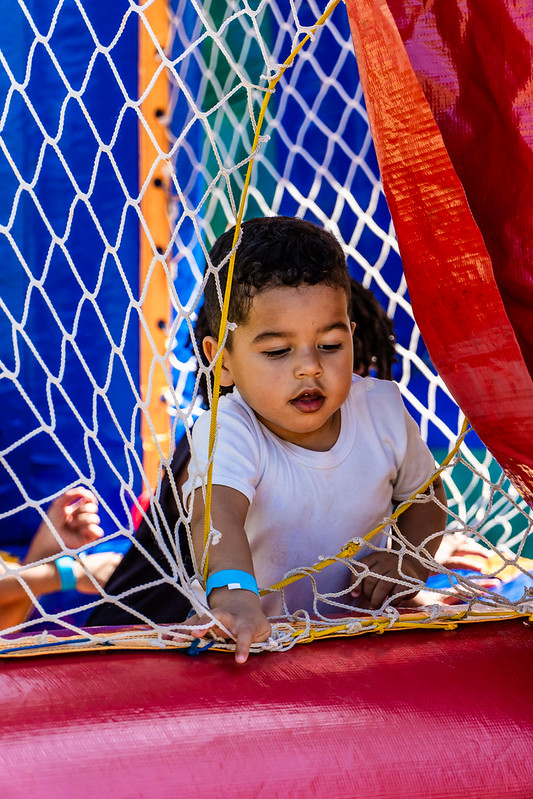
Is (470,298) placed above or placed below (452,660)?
above

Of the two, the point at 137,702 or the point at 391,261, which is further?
the point at 391,261

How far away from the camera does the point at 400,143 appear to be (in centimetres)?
67

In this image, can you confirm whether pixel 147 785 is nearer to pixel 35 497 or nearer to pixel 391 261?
pixel 35 497

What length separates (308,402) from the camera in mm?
858

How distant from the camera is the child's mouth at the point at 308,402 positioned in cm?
85

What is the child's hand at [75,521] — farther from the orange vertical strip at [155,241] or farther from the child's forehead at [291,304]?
the child's forehead at [291,304]

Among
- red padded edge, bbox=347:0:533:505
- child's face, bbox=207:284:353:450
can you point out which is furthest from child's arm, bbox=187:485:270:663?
red padded edge, bbox=347:0:533:505

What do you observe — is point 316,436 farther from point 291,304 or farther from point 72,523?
point 72,523

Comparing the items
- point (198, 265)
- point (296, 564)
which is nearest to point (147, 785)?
point (296, 564)

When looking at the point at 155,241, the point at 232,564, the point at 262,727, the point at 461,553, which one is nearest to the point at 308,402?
the point at 232,564

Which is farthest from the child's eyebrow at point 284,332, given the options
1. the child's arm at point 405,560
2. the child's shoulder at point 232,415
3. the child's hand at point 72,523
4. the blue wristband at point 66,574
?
the blue wristband at point 66,574

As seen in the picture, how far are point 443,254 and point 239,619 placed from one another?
0.32m

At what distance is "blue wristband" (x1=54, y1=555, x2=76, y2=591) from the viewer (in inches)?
51.0

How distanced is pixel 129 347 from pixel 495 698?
111cm
